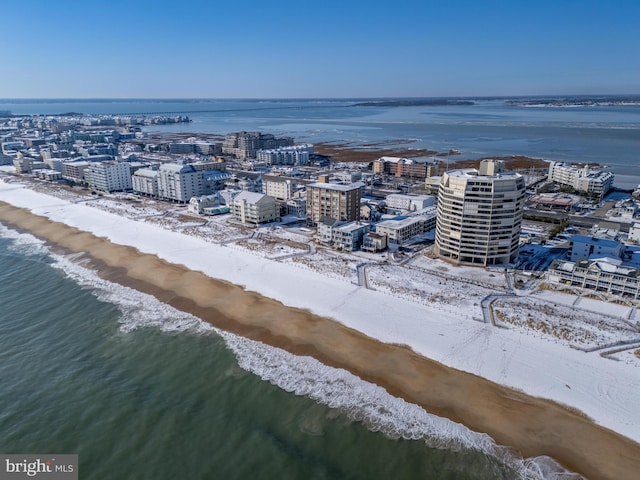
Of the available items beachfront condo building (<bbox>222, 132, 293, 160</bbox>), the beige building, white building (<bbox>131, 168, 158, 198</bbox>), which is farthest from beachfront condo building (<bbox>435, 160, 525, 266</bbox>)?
beachfront condo building (<bbox>222, 132, 293, 160</bbox>)

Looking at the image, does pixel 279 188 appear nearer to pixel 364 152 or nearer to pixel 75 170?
pixel 75 170

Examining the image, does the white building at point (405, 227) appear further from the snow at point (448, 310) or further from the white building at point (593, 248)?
the white building at point (593, 248)

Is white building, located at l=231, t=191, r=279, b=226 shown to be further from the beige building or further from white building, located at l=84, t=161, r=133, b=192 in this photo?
white building, located at l=84, t=161, r=133, b=192

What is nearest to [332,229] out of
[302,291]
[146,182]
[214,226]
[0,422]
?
[302,291]

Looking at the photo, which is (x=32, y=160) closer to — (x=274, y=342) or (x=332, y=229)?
(x=332, y=229)

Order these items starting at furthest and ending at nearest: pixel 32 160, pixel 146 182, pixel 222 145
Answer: pixel 222 145, pixel 32 160, pixel 146 182

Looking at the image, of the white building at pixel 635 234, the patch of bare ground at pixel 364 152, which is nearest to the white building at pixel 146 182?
the patch of bare ground at pixel 364 152
